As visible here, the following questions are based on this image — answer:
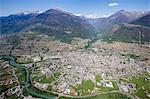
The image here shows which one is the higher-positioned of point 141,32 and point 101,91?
point 141,32

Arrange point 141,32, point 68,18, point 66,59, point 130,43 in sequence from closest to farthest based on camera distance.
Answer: point 66,59 → point 130,43 → point 141,32 → point 68,18

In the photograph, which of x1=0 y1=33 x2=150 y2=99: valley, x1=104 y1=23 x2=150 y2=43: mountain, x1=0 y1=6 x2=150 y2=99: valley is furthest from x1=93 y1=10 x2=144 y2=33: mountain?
x1=0 y1=33 x2=150 y2=99: valley

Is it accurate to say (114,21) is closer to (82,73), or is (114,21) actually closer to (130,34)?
(130,34)

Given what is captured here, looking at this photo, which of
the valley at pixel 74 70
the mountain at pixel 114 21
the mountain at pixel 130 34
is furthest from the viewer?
the mountain at pixel 114 21

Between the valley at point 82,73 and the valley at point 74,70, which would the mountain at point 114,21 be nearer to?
the valley at point 74,70

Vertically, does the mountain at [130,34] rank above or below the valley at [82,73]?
above

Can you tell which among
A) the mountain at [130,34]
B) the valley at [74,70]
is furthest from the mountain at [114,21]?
the valley at [74,70]

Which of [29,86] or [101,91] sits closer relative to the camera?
[101,91]

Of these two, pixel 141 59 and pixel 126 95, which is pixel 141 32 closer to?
pixel 141 59

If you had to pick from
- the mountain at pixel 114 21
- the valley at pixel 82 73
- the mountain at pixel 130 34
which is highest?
the mountain at pixel 114 21

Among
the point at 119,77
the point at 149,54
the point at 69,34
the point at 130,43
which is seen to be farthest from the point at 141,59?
the point at 69,34

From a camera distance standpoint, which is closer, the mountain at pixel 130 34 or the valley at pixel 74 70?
the valley at pixel 74 70
